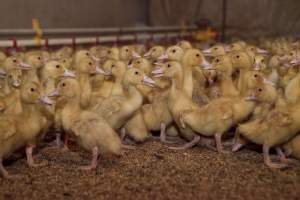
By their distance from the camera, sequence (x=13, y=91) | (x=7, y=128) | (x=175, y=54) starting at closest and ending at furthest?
(x=7, y=128) → (x=13, y=91) → (x=175, y=54)

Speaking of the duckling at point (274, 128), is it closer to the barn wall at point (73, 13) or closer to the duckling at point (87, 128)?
the duckling at point (87, 128)

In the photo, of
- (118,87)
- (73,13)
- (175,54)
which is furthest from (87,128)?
(73,13)

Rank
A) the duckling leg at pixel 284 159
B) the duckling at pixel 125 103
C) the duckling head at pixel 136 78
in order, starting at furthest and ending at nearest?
the duckling head at pixel 136 78 → the duckling at pixel 125 103 → the duckling leg at pixel 284 159

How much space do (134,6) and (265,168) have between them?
6.91m

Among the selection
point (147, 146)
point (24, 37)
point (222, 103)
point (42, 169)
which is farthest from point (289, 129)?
point (24, 37)

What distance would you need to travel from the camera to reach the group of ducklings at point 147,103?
3.02 meters

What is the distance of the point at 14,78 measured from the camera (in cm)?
355

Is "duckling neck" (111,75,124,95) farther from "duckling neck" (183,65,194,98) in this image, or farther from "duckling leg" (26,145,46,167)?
"duckling leg" (26,145,46,167)

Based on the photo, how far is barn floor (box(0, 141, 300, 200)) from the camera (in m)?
2.66

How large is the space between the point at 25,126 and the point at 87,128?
414mm

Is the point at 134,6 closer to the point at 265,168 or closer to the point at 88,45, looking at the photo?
the point at 88,45

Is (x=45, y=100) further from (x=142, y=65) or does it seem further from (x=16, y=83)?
(x=142, y=65)

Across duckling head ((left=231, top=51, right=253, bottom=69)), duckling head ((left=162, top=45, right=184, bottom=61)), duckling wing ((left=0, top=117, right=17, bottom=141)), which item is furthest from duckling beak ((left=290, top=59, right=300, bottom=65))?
duckling wing ((left=0, top=117, right=17, bottom=141))

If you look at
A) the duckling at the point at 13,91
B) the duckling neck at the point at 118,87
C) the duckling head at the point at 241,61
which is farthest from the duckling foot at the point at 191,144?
the duckling at the point at 13,91
